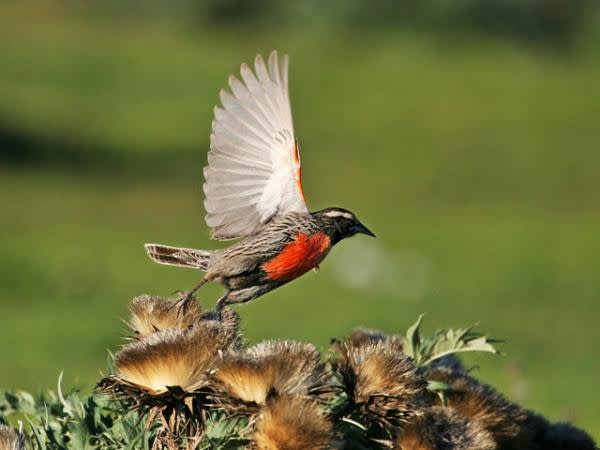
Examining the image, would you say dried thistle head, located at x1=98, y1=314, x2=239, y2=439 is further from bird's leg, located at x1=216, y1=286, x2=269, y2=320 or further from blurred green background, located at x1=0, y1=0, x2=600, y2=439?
blurred green background, located at x1=0, y1=0, x2=600, y2=439

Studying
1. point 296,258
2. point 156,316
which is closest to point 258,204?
point 296,258

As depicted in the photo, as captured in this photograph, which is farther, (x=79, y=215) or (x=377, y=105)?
(x=377, y=105)

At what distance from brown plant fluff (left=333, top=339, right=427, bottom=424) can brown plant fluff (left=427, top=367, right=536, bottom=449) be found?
19.4 inches

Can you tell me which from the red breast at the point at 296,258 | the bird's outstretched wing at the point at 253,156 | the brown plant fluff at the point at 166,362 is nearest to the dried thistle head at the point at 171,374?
the brown plant fluff at the point at 166,362

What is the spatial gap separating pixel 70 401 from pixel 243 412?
33.0 inches

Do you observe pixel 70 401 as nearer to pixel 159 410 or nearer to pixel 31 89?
pixel 159 410

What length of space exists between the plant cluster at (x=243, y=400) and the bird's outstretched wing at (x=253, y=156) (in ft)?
2.31

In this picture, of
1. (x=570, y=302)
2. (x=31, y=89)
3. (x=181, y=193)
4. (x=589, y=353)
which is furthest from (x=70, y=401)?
(x=31, y=89)

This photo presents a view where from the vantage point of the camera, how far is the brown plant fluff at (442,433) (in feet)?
10.3

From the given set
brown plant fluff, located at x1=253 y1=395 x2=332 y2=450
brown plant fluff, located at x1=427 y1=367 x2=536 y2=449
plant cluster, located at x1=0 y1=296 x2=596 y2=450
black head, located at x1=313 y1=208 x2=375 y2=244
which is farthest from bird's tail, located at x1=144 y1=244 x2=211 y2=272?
brown plant fluff, located at x1=253 y1=395 x2=332 y2=450

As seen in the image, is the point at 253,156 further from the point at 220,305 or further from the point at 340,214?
Answer: the point at 220,305

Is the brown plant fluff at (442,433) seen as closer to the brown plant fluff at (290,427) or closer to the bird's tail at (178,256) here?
the brown plant fluff at (290,427)

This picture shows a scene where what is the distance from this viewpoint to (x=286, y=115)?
429 cm

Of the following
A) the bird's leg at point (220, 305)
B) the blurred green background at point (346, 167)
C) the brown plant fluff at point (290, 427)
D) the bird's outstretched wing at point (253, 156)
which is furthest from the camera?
the blurred green background at point (346, 167)
